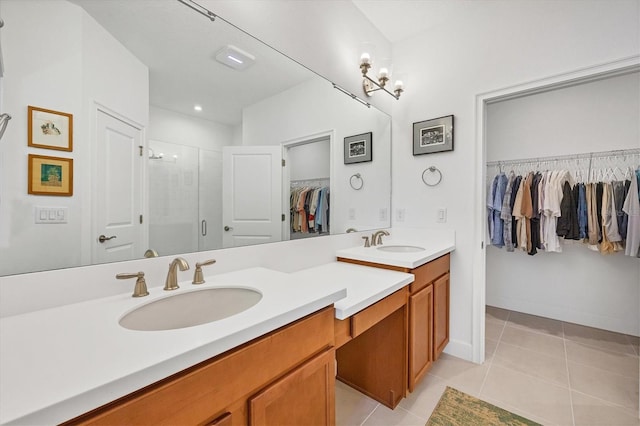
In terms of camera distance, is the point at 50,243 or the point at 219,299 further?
the point at 219,299

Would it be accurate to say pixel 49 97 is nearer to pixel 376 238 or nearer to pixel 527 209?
pixel 376 238

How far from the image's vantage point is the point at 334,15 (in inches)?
73.4

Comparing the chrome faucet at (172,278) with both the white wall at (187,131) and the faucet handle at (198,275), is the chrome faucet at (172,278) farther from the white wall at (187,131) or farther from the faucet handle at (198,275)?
the white wall at (187,131)

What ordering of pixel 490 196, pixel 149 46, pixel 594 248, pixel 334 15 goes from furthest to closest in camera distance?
pixel 490 196 < pixel 594 248 < pixel 334 15 < pixel 149 46

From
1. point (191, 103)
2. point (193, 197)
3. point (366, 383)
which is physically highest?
point (191, 103)

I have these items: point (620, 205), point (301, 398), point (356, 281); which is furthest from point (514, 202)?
point (301, 398)

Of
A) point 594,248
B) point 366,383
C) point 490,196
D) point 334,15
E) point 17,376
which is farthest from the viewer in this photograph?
point 490,196

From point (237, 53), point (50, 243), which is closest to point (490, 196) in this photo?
point (237, 53)

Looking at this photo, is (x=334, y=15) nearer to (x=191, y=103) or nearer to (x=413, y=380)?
(x=191, y=103)

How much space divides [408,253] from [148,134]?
1612 millimetres

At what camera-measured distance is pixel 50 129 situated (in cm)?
82

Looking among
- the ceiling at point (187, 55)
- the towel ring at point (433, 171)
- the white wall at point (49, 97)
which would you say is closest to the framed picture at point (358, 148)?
the towel ring at point (433, 171)

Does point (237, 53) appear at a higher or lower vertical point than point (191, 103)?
higher

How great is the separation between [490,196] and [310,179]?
2176 millimetres
